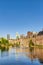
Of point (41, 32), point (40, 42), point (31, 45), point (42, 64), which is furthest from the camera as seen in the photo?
point (41, 32)

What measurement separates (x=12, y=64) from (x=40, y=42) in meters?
118

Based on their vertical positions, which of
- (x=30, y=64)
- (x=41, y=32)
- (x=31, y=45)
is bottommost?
(x=30, y=64)

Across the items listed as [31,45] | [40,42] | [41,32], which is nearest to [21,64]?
[31,45]

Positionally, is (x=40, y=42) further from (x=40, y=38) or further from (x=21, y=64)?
(x=21, y=64)

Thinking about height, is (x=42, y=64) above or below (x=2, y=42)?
below

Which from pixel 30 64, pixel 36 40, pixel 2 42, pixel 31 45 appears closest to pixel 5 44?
pixel 2 42

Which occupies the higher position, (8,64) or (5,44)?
(5,44)

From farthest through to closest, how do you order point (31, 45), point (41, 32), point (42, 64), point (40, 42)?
1. point (41, 32)
2. point (40, 42)
3. point (31, 45)
4. point (42, 64)

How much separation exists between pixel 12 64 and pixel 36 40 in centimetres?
12793

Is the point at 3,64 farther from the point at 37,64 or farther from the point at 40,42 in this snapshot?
the point at 40,42

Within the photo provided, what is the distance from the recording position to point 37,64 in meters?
40.7

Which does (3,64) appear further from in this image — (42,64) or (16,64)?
(42,64)

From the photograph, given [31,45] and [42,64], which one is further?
[31,45]

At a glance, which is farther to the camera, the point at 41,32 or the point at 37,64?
the point at 41,32
